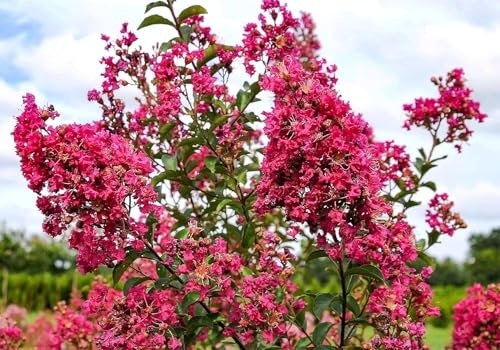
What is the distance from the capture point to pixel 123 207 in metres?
2.69

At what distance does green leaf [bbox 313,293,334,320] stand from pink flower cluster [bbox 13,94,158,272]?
0.73 m

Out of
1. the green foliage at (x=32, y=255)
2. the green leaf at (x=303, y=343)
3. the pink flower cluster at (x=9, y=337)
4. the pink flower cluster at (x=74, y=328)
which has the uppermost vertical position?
the green foliage at (x=32, y=255)

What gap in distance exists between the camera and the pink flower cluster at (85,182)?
2619 millimetres

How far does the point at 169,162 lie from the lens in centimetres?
343

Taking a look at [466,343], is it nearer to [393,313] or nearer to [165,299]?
[393,313]

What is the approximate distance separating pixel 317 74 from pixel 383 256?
0.83 m

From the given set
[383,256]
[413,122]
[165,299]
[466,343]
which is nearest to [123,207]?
[165,299]

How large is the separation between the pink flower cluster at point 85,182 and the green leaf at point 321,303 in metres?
0.73

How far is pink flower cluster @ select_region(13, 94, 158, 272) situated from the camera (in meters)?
2.62

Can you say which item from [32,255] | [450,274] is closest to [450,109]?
[32,255]

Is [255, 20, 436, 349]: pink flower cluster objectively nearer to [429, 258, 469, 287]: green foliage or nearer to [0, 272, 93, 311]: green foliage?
[0, 272, 93, 311]: green foliage

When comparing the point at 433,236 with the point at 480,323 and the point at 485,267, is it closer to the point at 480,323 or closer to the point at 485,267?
the point at 480,323

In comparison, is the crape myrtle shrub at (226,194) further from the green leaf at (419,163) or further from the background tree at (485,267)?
the background tree at (485,267)

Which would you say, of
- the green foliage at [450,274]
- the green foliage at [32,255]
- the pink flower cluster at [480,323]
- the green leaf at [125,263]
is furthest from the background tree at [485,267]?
the green leaf at [125,263]
